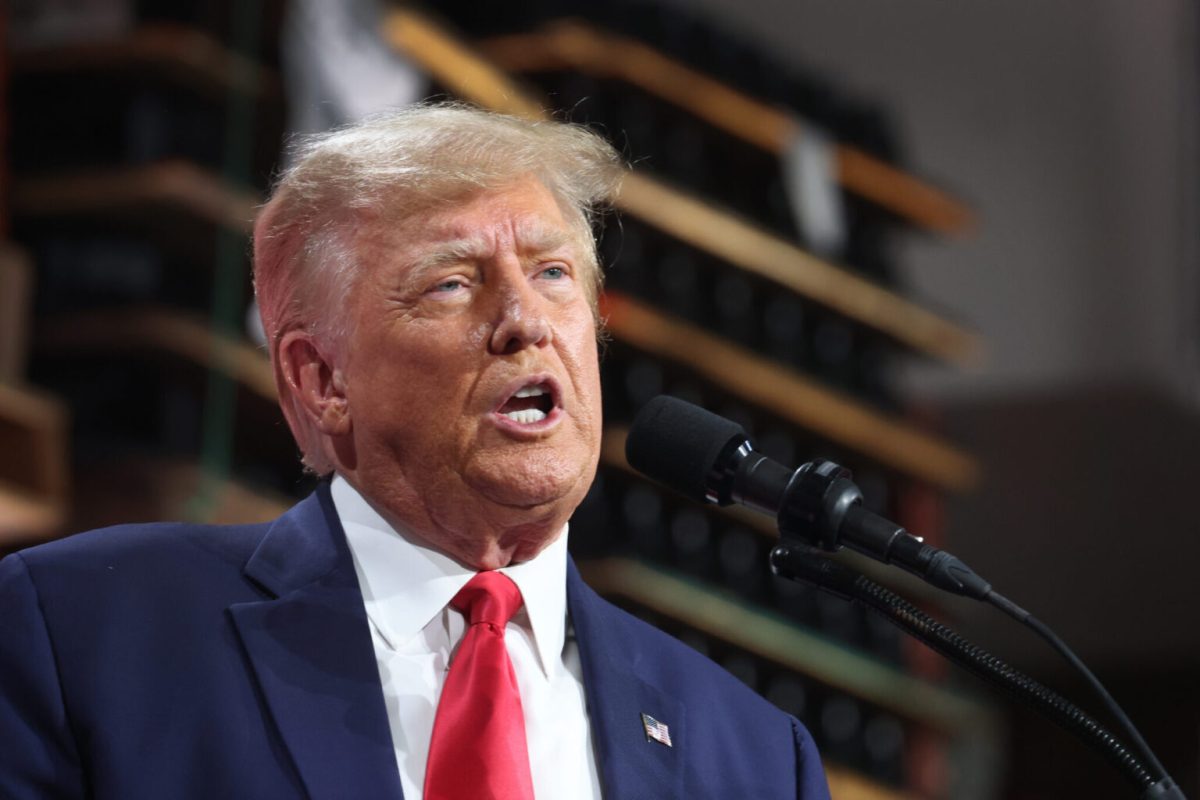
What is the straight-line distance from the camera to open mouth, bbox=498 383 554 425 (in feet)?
5.16

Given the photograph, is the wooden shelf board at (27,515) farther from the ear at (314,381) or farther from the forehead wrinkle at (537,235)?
the forehead wrinkle at (537,235)

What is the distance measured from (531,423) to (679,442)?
122 mm

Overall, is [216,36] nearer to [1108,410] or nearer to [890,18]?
[890,18]

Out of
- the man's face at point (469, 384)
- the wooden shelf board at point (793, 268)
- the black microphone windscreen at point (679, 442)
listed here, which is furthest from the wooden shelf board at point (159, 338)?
the black microphone windscreen at point (679, 442)

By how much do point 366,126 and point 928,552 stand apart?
618mm

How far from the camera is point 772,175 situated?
551 centimetres

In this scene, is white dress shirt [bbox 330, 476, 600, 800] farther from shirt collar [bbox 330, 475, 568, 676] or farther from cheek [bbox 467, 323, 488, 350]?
cheek [bbox 467, 323, 488, 350]

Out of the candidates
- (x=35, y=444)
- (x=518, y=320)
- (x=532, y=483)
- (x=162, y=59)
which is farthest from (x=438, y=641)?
(x=162, y=59)

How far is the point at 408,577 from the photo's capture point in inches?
62.6

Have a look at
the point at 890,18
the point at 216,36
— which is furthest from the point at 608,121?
the point at 890,18

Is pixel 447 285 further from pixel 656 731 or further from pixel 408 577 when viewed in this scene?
pixel 656 731

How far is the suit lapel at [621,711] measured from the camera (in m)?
1.58

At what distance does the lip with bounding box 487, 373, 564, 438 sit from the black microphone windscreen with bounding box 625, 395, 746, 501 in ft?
0.21

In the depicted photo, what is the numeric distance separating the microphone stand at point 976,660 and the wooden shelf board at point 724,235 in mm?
2489
